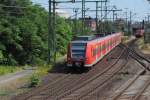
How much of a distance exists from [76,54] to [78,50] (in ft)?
1.23

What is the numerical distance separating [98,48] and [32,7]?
26.4 ft

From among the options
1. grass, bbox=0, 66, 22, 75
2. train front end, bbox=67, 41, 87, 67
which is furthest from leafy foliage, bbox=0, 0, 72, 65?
train front end, bbox=67, 41, 87, 67

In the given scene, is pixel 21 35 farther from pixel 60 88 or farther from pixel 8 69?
pixel 60 88

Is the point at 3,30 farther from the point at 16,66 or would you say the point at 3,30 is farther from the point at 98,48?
the point at 98,48

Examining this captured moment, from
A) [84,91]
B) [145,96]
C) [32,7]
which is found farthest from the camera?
[32,7]

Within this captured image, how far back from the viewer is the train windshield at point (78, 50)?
1610 inches

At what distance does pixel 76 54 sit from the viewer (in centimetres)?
4112

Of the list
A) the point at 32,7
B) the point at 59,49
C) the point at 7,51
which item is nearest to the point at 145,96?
the point at 7,51

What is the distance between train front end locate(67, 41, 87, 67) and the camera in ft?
134

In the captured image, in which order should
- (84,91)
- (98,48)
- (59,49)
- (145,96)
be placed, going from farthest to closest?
(59,49) < (98,48) < (84,91) < (145,96)

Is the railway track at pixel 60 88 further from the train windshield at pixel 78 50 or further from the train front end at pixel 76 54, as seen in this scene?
the train windshield at pixel 78 50

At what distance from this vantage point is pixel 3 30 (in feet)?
142

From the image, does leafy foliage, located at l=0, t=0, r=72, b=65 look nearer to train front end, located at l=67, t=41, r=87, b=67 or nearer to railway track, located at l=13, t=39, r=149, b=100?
railway track, located at l=13, t=39, r=149, b=100

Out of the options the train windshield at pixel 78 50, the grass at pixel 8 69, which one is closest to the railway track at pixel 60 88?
the train windshield at pixel 78 50
